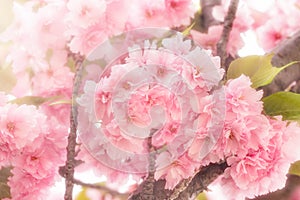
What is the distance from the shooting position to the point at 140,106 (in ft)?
2.46

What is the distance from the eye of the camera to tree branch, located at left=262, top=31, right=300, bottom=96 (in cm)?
102

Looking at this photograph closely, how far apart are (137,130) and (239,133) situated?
4.8 inches

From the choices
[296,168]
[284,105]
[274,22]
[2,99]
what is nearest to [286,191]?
[296,168]

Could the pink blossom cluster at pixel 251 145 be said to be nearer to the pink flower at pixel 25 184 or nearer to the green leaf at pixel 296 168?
the green leaf at pixel 296 168

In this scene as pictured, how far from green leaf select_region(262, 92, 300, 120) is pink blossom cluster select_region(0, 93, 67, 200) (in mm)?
293

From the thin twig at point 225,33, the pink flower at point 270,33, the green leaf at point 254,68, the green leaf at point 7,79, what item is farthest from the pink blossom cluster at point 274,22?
the green leaf at point 7,79

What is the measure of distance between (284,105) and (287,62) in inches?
8.1

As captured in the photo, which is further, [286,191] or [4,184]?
[286,191]

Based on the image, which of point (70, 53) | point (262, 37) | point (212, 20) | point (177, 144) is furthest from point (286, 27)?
point (177, 144)

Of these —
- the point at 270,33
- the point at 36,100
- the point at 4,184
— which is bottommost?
the point at 4,184

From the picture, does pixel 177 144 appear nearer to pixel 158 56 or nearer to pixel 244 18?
pixel 158 56

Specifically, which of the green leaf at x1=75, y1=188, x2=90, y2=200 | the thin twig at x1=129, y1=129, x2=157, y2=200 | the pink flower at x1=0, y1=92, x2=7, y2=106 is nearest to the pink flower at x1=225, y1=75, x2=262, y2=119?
the thin twig at x1=129, y1=129, x2=157, y2=200

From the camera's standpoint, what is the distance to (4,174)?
0.97 m

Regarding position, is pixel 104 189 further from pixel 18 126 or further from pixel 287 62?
pixel 287 62
